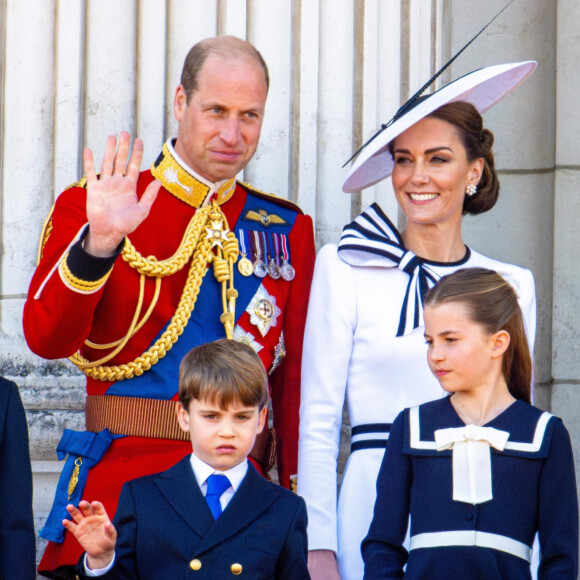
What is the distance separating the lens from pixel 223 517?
3016mm

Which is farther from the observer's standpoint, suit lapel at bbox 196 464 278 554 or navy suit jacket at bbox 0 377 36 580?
navy suit jacket at bbox 0 377 36 580

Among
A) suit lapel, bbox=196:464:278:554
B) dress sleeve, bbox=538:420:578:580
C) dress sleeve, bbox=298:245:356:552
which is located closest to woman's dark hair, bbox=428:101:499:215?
dress sleeve, bbox=298:245:356:552

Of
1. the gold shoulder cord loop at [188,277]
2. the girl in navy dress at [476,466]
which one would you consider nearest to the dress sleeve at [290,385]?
the gold shoulder cord loop at [188,277]

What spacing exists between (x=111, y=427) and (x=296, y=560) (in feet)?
2.30

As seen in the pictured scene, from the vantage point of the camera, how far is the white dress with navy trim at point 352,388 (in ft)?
11.4

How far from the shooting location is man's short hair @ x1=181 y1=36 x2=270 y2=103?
3758mm

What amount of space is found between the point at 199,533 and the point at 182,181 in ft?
3.69

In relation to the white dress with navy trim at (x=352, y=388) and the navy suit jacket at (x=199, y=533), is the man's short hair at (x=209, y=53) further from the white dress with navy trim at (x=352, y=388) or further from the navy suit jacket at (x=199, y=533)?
the navy suit jacket at (x=199, y=533)

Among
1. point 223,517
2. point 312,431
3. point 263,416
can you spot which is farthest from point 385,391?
point 223,517

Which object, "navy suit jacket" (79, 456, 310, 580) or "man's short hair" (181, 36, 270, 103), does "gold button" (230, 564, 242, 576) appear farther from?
"man's short hair" (181, 36, 270, 103)

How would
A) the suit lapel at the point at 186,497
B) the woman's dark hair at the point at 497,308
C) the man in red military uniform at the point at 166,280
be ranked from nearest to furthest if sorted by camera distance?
the suit lapel at the point at 186,497, the woman's dark hair at the point at 497,308, the man in red military uniform at the point at 166,280

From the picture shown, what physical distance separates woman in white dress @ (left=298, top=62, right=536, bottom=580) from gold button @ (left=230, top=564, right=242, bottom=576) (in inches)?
17.3

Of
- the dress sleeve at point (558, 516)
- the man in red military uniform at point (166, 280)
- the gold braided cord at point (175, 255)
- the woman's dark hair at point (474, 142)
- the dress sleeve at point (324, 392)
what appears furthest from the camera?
the woman's dark hair at point (474, 142)

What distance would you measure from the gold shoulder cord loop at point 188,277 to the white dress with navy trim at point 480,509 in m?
0.74
